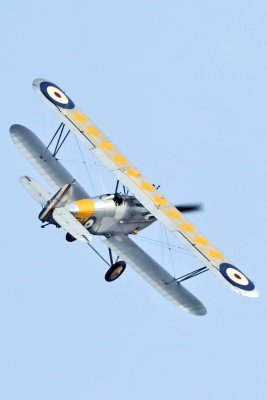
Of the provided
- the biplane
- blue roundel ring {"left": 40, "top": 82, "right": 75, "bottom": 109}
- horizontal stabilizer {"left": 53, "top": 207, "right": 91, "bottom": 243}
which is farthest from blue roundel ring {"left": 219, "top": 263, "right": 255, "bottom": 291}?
blue roundel ring {"left": 40, "top": 82, "right": 75, "bottom": 109}

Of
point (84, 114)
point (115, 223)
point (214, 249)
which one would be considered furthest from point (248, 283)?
point (84, 114)

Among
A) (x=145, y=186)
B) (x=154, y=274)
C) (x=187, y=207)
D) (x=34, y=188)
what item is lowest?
(x=154, y=274)

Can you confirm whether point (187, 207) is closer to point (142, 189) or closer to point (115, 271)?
point (142, 189)

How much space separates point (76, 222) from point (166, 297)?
401cm

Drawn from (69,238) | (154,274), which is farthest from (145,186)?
(69,238)

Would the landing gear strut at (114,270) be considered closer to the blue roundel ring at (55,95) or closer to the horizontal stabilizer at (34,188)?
the horizontal stabilizer at (34,188)

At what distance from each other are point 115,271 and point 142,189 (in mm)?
2581

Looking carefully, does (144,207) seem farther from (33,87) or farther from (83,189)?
(33,87)

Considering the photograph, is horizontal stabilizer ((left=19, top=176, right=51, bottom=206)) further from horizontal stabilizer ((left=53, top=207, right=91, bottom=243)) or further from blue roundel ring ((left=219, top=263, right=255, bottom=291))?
blue roundel ring ((left=219, top=263, right=255, bottom=291))

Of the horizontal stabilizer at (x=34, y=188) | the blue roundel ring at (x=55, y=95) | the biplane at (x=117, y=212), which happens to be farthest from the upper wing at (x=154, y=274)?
the blue roundel ring at (x=55, y=95)

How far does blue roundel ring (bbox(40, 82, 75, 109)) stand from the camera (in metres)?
51.2

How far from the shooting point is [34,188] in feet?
156

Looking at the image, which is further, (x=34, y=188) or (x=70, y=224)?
(x=34, y=188)

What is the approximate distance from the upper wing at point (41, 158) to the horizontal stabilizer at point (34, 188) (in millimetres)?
2803
